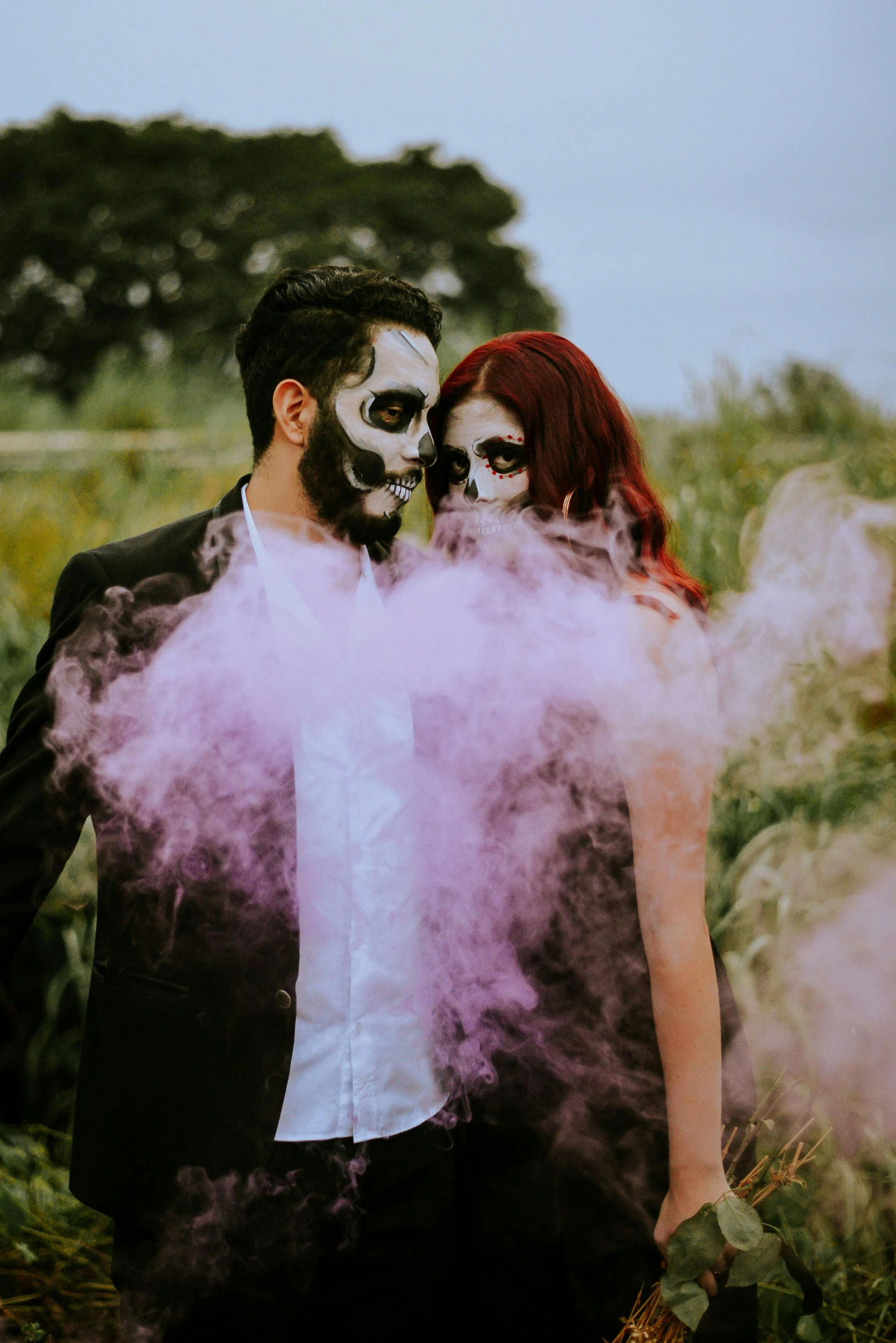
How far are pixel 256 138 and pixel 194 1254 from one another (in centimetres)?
3317

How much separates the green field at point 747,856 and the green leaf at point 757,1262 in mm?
813

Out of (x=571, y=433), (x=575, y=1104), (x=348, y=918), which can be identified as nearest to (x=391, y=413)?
(x=571, y=433)

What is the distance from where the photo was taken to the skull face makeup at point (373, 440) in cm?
173

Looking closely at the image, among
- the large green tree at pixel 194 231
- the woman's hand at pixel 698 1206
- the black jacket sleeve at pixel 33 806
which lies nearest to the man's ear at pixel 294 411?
the black jacket sleeve at pixel 33 806

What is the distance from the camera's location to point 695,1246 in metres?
1.52

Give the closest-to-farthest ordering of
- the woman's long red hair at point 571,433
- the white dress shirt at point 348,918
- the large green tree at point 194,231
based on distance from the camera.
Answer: the white dress shirt at point 348,918 → the woman's long red hair at point 571,433 → the large green tree at point 194,231

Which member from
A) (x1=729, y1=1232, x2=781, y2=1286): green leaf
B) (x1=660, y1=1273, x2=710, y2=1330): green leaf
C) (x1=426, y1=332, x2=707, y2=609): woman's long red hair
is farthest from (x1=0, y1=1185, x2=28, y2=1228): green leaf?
(x1=426, y1=332, x2=707, y2=609): woman's long red hair

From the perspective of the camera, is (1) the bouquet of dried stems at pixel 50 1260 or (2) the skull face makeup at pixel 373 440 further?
(1) the bouquet of dried stems at pixel 50 1260

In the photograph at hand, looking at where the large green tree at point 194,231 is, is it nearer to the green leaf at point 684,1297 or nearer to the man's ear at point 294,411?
the man's ear at point 294,411

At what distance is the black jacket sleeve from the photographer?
4.97 ft

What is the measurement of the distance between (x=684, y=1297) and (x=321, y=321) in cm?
173

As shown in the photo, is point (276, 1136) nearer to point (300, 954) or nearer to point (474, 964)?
point (300, 954)

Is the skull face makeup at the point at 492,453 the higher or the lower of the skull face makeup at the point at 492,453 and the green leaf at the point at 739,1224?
the higher

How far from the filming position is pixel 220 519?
1733mm
